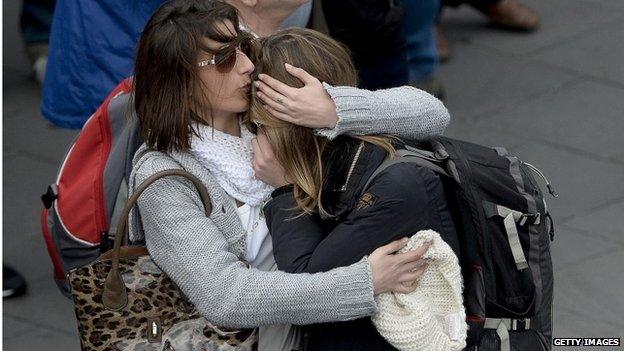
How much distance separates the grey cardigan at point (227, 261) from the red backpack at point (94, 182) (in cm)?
18

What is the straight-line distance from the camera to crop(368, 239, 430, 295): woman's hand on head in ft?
9.57

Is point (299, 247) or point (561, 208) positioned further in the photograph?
point (561, 208)

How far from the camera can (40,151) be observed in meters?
6.40

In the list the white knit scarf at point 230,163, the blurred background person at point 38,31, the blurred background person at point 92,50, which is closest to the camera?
the white knit scarf at point 230,163

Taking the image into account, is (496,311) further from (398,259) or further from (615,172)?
(615,172)

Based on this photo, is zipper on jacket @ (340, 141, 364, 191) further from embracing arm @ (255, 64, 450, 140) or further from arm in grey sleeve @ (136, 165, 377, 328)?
arm in grey sleeve @ (136, 165, 377, 328)

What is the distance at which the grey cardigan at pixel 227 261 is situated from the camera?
2.91 m

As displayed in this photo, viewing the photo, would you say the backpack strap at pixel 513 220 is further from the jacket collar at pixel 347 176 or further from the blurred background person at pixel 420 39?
the blurred background person at pixel 420 39

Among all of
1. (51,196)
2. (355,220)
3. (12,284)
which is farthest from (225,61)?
(12,284)

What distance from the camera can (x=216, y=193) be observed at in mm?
3074

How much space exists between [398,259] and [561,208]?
10.1 feet

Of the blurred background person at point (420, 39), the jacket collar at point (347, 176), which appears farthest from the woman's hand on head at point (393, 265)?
the blurred background person at point (420, 39)

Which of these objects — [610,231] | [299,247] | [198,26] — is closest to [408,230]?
[299,247]

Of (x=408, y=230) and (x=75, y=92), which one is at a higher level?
(x=408, y=230)
